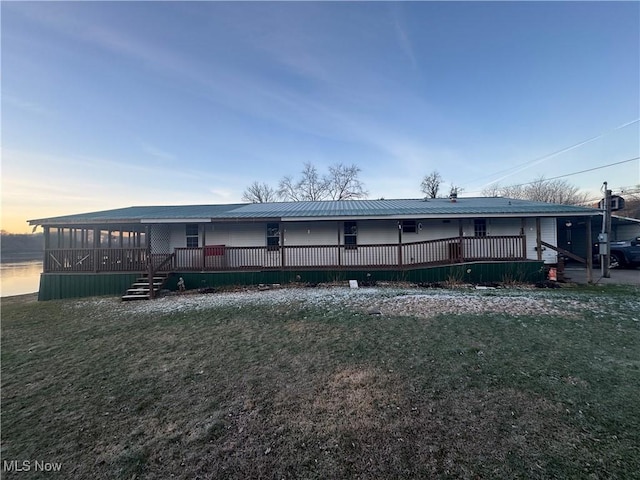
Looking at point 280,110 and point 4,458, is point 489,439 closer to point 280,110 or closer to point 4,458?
point 4,458

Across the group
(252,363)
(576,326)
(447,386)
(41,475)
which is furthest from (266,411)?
(576,326)

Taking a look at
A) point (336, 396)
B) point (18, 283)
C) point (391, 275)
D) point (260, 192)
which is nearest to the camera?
point (336, 396)

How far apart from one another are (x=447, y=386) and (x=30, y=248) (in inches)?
3398

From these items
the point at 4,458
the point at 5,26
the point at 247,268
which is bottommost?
the point at 4,458

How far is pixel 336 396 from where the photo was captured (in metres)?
3.30

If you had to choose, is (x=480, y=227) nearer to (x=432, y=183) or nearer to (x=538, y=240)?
(x=538, y=240)

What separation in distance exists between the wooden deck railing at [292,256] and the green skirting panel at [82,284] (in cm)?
29

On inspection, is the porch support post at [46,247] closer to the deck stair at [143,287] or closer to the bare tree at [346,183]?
the deck stair at [143,287]

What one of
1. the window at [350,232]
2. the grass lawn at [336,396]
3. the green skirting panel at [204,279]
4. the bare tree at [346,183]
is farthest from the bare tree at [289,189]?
the grass lawn at [336,396]

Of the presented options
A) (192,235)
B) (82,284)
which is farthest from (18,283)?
(192,235)

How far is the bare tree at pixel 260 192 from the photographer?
4172 centimetres

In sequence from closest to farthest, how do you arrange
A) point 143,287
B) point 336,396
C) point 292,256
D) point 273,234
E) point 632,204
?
1. point 336,396
2. point 143,287
3. point 292,256
4. point 273,234
5. point 632,204

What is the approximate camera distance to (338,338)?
5105 mm

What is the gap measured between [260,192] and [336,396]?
40845mm
